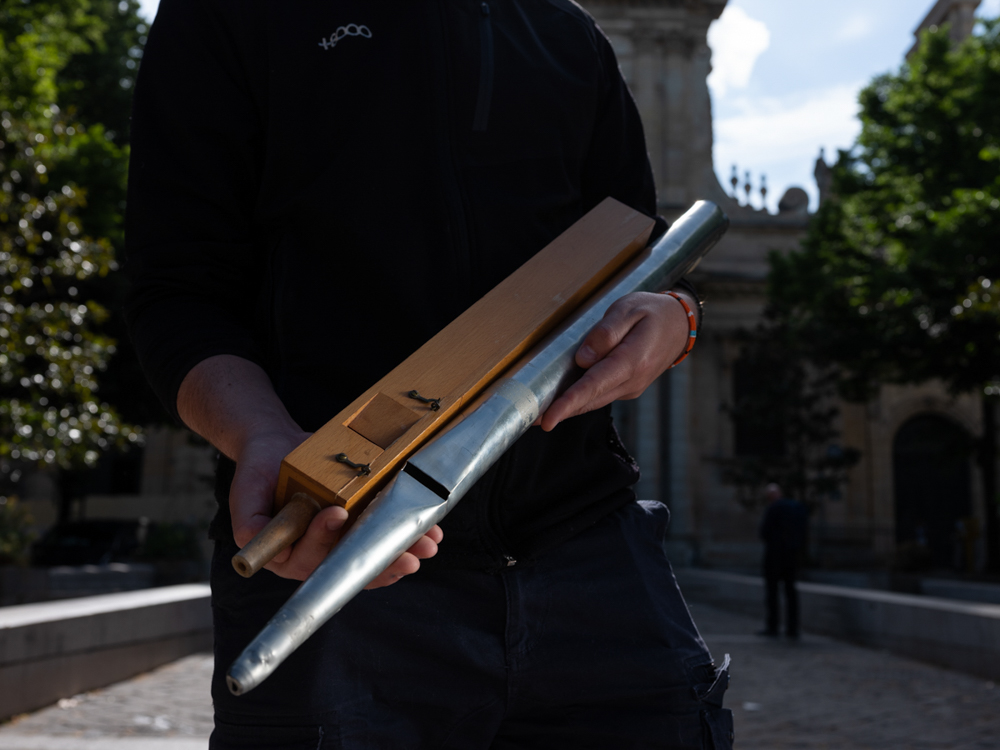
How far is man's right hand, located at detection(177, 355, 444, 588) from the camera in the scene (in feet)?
3.29

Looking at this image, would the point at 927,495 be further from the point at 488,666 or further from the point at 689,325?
the point at 488,666

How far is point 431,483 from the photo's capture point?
3.36 feet

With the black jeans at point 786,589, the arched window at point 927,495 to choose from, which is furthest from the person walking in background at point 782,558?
the arched window at point 927,495

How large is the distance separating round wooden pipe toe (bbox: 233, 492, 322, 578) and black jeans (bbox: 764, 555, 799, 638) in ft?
37.8

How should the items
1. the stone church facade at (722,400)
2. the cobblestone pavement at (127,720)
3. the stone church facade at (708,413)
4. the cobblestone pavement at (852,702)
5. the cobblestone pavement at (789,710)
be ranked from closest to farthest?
the cobblestone pavement at (127,720)
the cobblestone pavement at (789,710)
the cobblestone pavement at (852,702)
the stone church facade at (708,413)
the stone church facade at (722,400)

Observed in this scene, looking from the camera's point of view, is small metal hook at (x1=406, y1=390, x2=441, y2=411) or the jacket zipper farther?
the jacket zipper

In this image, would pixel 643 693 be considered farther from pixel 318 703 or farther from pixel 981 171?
pixel 981 171

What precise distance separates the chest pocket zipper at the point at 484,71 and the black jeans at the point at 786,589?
36.2ft

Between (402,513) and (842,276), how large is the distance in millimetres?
23293

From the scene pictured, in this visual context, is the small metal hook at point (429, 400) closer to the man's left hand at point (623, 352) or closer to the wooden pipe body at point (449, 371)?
the wooden pipe body at point (449, 371)

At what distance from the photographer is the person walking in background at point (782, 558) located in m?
11.8

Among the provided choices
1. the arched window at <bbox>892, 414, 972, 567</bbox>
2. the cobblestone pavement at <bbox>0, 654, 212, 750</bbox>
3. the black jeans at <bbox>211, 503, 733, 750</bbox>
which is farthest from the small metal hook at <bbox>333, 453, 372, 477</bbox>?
the arched window at <bbox>892, 414, 972, 567</bbox>

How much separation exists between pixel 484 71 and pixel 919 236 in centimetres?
1933

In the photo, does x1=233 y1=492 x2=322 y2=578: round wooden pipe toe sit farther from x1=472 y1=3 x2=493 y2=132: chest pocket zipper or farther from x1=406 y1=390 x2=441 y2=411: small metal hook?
x1=472 y1=3 x2=493 y2=132: chest pocket zipper
